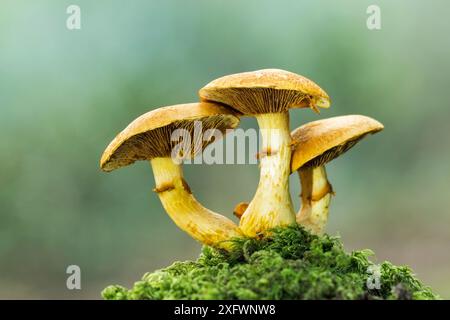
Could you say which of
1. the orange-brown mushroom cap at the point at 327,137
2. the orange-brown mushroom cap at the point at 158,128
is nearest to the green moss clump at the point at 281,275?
the orange-brown mushroom cap at the point at 327,137

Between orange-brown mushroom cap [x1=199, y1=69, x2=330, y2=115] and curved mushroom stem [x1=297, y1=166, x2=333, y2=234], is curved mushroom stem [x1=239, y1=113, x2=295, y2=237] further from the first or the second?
curved mushroom stem [x1=297, y1=166, x2=333, y2=234]

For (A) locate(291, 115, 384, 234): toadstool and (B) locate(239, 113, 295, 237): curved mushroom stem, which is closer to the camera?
(A) locate(291, 115, 384, 234): toadstool

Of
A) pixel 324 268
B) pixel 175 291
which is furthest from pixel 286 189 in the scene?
pixel 175 291

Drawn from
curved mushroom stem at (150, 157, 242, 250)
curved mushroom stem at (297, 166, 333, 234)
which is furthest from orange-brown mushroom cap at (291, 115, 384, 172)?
curved mushroom stem at (150, 157, 242, 250)

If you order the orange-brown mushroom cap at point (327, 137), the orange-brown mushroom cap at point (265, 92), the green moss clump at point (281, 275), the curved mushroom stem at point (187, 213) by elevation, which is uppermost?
the orange-brown mushroom cap at point (265, 92)

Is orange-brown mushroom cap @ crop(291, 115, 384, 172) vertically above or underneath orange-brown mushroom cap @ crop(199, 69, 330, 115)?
underneath

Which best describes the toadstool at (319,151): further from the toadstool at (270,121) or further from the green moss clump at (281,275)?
the green moss clump at (281,275)
